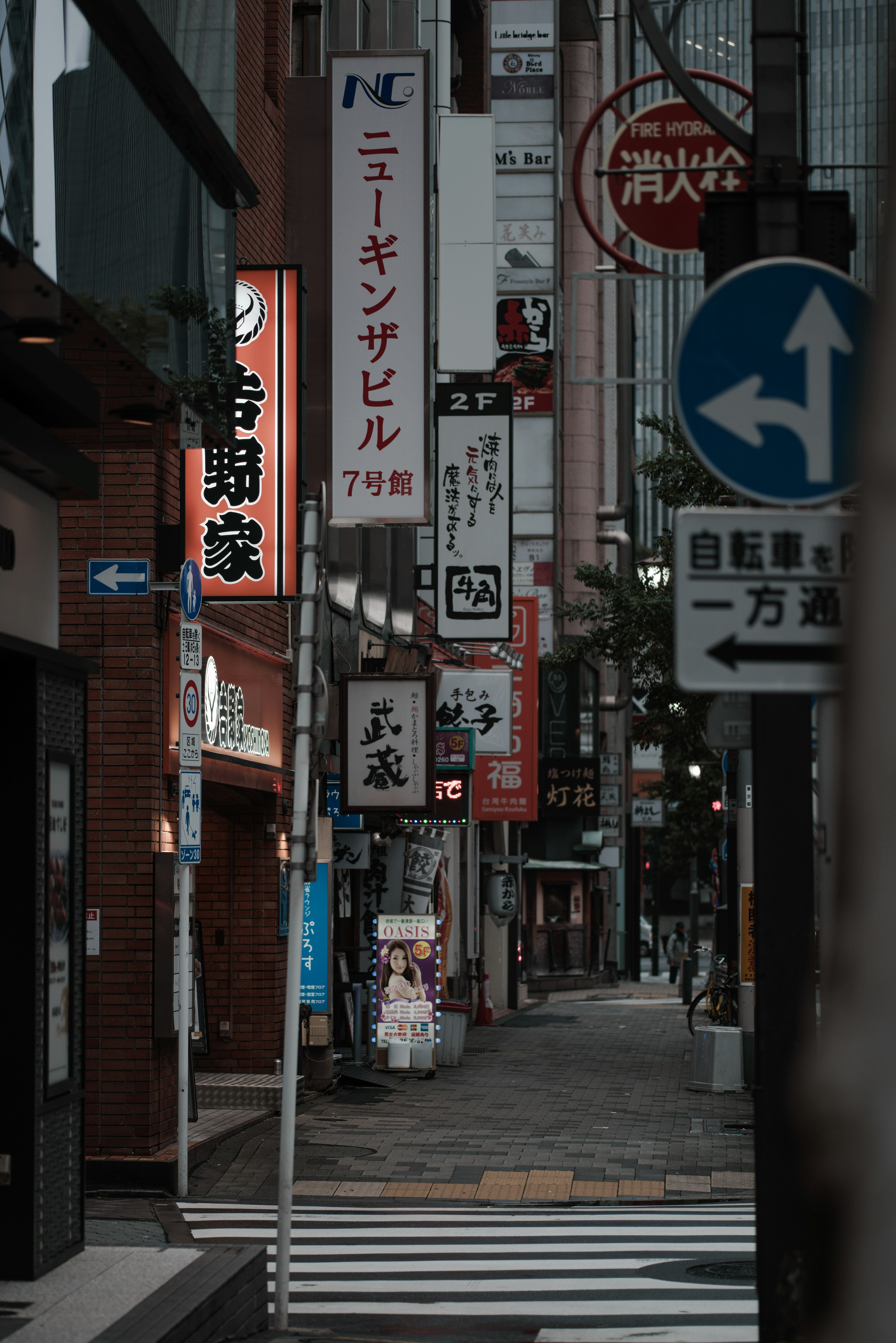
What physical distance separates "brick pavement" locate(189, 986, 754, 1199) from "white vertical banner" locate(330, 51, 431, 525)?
230 inches

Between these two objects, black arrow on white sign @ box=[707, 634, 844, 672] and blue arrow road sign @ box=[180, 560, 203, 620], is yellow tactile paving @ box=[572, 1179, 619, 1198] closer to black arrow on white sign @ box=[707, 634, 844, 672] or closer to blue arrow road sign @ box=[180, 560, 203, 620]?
blue arrow road sign @ box=[180, 560, 203, 620]

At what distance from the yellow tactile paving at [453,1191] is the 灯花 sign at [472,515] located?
37.2 ft

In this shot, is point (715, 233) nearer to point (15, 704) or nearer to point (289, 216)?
point (15, 704)

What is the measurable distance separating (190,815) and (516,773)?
1864 centimetres

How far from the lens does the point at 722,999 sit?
24.2m

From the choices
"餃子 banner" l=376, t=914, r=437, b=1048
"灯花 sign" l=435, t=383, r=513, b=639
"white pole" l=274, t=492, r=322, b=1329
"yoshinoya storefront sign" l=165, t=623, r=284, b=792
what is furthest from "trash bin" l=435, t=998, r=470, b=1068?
"white pole" l=274, t=492, r=322, b=1329

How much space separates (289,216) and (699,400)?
15.1 metres

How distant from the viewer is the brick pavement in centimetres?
1394

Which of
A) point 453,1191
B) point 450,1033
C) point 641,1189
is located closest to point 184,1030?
point 453,1191

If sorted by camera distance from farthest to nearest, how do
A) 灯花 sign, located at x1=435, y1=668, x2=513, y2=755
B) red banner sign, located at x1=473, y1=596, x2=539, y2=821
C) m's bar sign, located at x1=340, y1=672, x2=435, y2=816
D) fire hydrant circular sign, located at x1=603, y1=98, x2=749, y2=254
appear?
red banner sign, located at x1=473, y1=596, x2=539, y2=821 < 灯花 sign, located at x1=435, y1=668, x2=513, y2=755 < m's bar sign, located at x1=340, y1=672, x2=435, y2=816 < fire hydrant circular sign, located at x1=603, y1=98, x2=749, y2=254

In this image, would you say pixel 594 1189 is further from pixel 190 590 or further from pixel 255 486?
pixel 255 486

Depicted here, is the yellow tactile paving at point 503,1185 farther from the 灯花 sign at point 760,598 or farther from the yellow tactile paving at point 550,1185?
the 灯花 sign at point 760,598

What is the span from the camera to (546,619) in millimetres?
47594

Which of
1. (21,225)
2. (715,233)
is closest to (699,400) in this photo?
(715,233)
